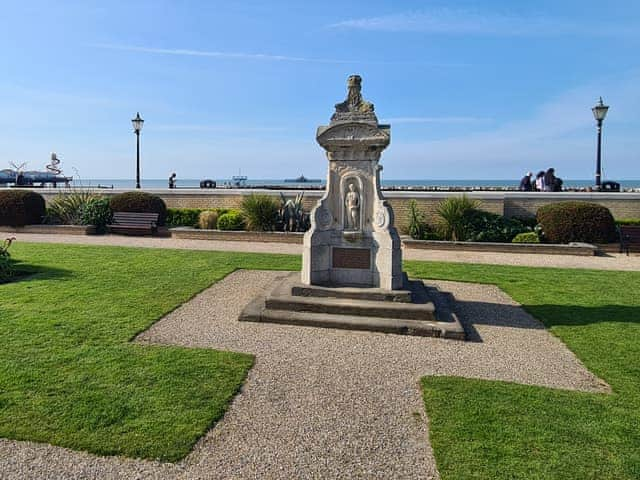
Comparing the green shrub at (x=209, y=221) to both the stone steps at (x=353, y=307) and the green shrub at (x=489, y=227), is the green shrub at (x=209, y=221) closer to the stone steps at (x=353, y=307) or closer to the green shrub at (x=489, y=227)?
the green shrub at (x=489, y=227)

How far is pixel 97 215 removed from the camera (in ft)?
56.8

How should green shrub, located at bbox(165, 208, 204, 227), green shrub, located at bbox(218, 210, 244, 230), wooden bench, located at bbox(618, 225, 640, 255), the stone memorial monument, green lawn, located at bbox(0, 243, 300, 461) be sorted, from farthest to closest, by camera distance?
green shrub, located at bbox(165, 208, 204, 227) → green shrub, located at bbox(218, 210, 244, 230) → wooden bench, located at bbox(618, 225, 640, 255) → the stone memorial monument → green lawn, located at bbox(0, 243, 300, 461)

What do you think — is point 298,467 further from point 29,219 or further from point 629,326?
point 29,219

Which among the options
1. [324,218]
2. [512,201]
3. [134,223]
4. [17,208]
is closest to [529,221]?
[512,201]

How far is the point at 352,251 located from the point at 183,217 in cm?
1266

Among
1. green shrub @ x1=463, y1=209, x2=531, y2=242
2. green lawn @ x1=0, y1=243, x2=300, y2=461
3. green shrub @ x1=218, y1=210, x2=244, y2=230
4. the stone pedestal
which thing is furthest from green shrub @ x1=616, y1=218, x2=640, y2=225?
green lawn @ x1=0, y1=243, x2=300, y2=461

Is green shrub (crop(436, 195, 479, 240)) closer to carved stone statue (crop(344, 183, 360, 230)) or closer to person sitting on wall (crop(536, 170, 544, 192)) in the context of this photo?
person sitting on wall (crop(536, 170, 544, 192))

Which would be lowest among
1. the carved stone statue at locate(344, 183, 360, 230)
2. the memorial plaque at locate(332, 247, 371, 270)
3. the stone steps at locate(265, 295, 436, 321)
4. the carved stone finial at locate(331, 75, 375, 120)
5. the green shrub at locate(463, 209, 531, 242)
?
the stone steps at locate(265, 295, 436, 321)

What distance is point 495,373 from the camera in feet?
15.7

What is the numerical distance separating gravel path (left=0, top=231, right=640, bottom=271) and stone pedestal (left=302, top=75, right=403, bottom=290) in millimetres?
5851

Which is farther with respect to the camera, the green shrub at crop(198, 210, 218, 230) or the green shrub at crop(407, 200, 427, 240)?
the green shrub at crop(198, 210, 218, 230)

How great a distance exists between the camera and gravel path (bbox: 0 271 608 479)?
307cm

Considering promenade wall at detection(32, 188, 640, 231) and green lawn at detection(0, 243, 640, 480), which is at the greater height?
promenade wall at detection(32, 188, 640, 231)

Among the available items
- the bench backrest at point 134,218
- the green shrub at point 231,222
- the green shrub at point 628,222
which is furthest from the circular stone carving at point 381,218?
the green shrub at point 628,222
